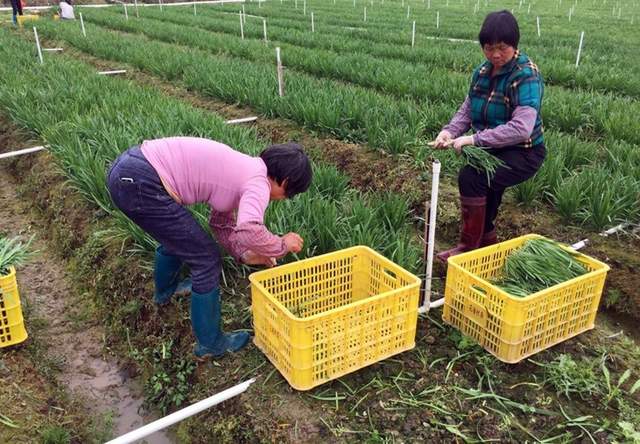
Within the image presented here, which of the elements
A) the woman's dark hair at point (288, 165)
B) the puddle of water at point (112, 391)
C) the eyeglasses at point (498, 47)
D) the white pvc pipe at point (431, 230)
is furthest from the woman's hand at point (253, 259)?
the eyeglasses at point (498, 47)

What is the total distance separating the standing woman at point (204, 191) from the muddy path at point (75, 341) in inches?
23.9

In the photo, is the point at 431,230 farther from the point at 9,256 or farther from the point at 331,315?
the point at 9,256

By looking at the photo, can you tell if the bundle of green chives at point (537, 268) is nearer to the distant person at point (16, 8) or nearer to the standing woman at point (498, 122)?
the standing woman at point (498, 122)

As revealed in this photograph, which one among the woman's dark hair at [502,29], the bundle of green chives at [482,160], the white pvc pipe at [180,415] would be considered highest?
the woman's dark hair at [502,29]

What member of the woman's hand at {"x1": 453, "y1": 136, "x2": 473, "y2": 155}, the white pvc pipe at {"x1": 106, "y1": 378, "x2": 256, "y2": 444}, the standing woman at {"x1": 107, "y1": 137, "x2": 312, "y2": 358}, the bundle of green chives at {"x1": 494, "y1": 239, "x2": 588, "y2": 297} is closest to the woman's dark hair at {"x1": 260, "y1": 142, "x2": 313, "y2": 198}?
the standing woman at {"x1": 107, "y1": 137, "x2": 312, "y2": 358}

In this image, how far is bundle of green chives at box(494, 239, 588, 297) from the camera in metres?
2.62

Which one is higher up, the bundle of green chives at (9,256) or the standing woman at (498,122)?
the standing woman at (498,122)

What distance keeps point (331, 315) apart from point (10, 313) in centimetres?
157

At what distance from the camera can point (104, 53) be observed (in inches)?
401

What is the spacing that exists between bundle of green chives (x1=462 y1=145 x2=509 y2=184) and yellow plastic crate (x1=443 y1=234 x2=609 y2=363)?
1.30 ft

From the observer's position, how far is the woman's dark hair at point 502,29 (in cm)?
261

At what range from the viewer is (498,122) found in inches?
116

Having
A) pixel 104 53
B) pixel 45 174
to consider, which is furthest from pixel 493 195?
pixel 104 53

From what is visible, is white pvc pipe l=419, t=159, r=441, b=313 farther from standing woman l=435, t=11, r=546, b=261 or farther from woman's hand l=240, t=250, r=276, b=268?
woman's hand l=240, t=250, r=276, b=268
